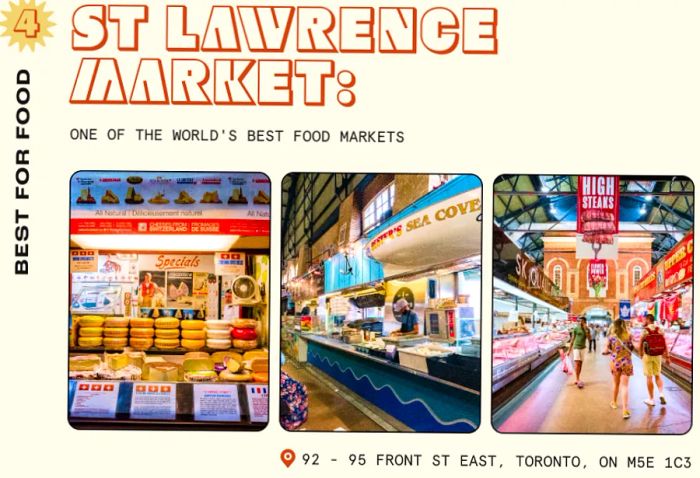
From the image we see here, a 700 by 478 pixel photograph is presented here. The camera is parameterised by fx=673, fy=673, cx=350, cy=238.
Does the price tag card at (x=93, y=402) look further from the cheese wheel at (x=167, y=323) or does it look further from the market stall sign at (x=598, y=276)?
the market stall sign at (x=598, y=276)

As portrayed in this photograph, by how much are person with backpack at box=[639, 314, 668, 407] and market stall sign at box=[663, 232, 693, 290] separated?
19 centimetres

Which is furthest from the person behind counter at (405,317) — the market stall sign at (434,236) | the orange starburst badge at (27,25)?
Answer: the orange starburst badge at (27,25)

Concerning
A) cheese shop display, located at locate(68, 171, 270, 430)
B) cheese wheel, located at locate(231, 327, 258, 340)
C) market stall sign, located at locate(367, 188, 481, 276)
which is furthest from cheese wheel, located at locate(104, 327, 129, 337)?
market stall sign, located at locate(367, 188, 481, 276)

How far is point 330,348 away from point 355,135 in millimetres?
956

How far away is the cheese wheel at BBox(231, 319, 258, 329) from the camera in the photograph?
300 cm

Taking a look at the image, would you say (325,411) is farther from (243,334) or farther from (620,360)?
(620,360)

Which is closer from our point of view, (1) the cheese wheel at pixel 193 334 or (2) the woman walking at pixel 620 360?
(2) the woman walking at pixel 620 360

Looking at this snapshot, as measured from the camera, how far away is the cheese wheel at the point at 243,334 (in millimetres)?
3020

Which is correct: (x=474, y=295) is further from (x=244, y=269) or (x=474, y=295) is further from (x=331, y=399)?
(x=244, y=269)

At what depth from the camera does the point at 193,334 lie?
3.07 metres

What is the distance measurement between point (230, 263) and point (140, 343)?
56 centimetres

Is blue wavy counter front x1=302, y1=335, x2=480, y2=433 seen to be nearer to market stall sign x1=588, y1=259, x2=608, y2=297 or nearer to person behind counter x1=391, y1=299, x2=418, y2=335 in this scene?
person behind counter x1=391, y1=299, x2=418, y2=335

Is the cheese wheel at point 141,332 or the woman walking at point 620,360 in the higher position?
the cheese wheel at point 141,332

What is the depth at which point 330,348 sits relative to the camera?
3025mm
